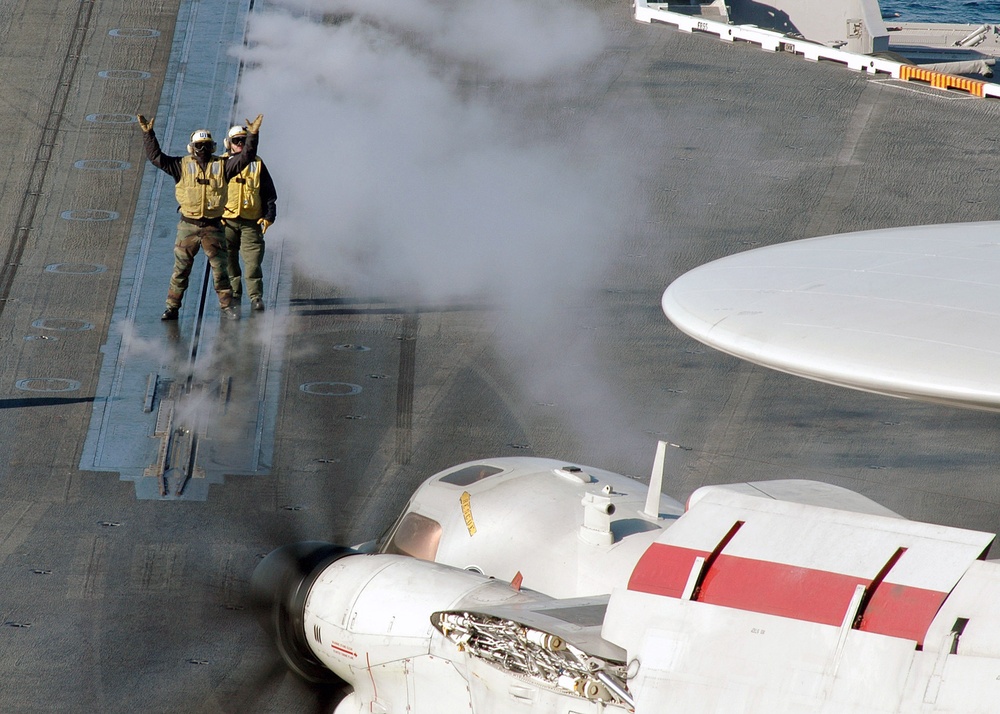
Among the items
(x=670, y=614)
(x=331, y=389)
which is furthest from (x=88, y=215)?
(x=670, y=614)

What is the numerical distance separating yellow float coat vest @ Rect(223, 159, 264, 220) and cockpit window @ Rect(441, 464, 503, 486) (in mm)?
6258

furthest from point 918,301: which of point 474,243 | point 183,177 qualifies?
point 474,243

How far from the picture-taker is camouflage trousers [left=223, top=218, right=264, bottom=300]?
16.4 meters

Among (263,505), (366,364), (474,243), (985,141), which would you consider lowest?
(263,505)

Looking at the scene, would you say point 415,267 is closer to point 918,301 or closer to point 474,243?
point 474,243

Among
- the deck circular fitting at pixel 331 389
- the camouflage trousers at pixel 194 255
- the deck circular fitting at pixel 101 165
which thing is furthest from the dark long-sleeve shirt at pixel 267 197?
the deck circular fitting at pixel 101 165

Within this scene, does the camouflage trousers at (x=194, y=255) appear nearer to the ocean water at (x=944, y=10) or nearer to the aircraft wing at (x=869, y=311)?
the aircraft wing at (x=869, y=311)

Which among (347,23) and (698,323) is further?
(347,23)

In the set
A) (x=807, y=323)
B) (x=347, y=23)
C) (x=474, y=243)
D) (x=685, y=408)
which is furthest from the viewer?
(x=347, y=23)

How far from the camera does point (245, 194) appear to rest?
52.4 ft

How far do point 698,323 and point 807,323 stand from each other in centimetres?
77

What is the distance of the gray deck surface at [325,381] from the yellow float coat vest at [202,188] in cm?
175

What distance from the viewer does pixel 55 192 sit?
20281mm

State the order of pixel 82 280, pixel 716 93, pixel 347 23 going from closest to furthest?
pixel 82 280
pixel 716 93
pixel 347 23
